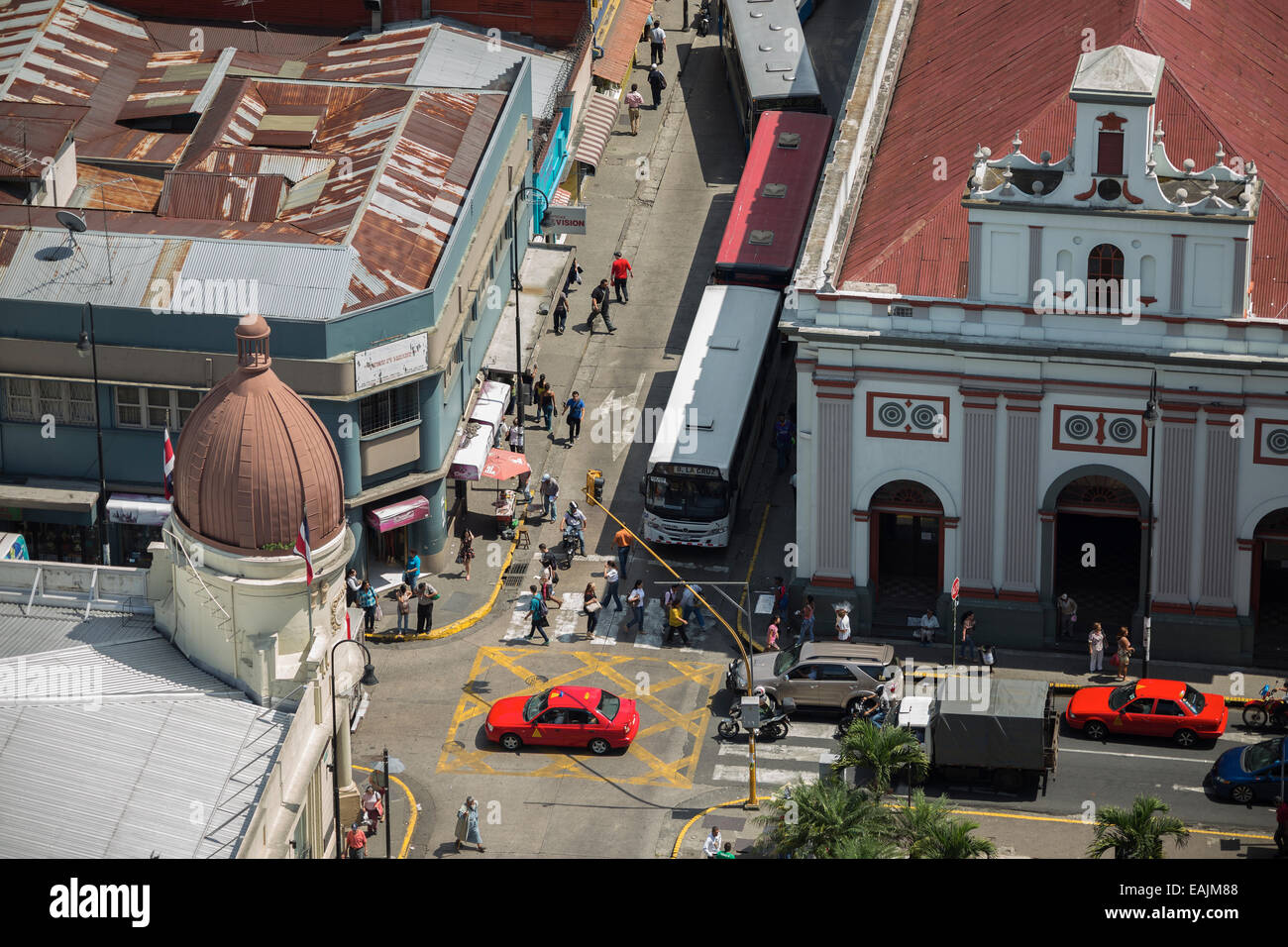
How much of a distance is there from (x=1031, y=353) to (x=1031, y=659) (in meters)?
9.78

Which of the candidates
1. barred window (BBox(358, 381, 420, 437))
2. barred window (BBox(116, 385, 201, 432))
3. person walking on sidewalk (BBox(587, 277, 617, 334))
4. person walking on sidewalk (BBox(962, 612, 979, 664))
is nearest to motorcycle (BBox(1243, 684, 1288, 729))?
person walking on sidewalk (BBox(962, 612, 979, 664))

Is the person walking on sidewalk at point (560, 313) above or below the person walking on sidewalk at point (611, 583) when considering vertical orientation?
above

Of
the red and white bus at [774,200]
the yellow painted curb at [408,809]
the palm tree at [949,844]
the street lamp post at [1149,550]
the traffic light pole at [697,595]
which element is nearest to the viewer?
the palm tree at [949,844]

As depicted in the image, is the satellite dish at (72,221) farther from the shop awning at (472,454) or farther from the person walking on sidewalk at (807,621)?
the person walking on sidewalk at (807,621)

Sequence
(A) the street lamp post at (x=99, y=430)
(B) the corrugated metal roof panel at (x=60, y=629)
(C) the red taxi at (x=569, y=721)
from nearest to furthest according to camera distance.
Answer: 1. (B) the corrugated metal roof panel at (x=60, y=629)
2. (C) the red taxi at (x=569, y=721)
3. (A) the street lamp post at (x=99, y=430)

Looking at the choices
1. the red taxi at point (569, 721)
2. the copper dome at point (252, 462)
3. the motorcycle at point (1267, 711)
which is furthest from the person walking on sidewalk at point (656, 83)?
the copper dome at point (252, 462)

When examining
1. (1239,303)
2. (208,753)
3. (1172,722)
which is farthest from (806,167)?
(208,753)

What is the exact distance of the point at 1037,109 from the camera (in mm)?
74938

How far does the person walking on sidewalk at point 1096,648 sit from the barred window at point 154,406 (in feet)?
95.6

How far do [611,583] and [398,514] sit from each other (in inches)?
288

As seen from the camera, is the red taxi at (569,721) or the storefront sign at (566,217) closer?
the red taxi at (569,721)

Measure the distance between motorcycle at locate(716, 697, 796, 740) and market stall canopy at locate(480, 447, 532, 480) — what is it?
549 inches

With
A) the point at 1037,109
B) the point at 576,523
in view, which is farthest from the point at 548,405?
the point at 1037,109

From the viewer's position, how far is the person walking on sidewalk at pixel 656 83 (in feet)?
346
